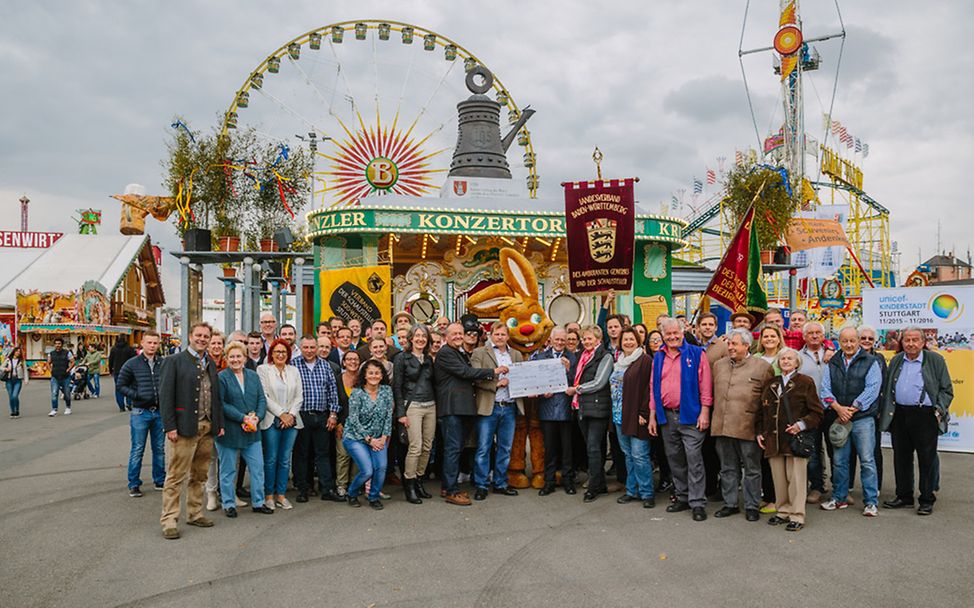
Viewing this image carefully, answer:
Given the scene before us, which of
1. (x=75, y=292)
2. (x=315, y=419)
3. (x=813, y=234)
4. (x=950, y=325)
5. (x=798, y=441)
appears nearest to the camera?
(x=798, y=441)

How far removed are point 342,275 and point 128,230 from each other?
3601 centimetres

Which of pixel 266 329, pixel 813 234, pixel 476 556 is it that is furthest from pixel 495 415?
pixel 813 234

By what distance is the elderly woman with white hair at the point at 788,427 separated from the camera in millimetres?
6371

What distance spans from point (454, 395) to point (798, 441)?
3.18 meters

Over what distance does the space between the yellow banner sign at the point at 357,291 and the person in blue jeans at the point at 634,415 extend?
8768mm

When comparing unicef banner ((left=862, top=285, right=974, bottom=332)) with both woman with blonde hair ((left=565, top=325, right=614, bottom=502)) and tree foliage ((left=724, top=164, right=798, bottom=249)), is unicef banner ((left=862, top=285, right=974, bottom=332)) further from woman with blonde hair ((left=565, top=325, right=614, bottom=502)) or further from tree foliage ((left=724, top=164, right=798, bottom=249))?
tree foliage ((left=724, top=164, right=798, bottom=249))

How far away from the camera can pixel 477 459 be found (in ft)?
25.2

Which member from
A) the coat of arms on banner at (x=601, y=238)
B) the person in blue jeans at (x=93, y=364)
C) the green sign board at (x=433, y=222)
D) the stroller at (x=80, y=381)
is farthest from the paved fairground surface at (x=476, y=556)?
the person in blue jeans at (x=93, y=364)

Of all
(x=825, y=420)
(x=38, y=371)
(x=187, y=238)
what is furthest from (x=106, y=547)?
(x=38, y=371)

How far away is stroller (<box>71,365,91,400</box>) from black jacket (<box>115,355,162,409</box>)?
44.4ft

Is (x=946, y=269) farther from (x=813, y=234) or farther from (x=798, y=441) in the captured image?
(x=798, y=441)

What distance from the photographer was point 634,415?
284 inches

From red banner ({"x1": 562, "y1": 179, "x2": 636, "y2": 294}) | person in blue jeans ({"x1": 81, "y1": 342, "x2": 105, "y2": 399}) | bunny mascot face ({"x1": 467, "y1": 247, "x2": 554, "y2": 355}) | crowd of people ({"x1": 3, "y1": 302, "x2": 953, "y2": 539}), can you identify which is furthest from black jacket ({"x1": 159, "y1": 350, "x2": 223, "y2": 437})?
Answer: person in blue jeans ({"x1": 81, "y1": 342, "x2": 105, "y2": 399})

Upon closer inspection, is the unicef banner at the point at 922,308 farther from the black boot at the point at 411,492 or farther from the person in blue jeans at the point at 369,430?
the person in blue jeans at the point at 369,430
